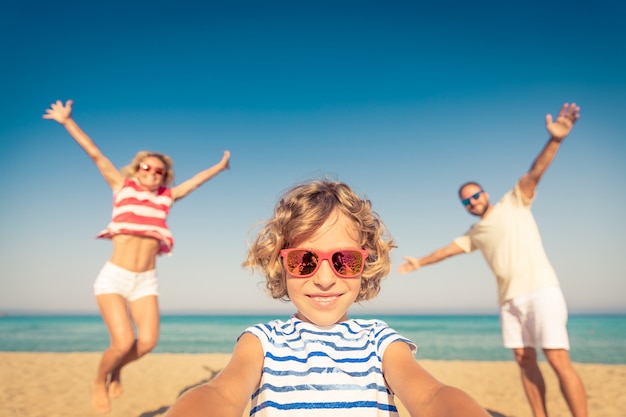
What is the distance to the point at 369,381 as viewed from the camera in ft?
5.97

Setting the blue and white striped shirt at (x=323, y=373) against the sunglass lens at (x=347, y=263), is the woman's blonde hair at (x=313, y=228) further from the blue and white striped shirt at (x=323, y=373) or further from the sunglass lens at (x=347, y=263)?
the blue and white striped shirt at (x=323, y=373)

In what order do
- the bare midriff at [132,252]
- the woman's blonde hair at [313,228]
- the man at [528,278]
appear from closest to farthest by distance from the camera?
the woman's blonde hair at [313,228] < the man at [528,278] < the bare midriff at [132,252]

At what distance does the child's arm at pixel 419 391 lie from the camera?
1378mm

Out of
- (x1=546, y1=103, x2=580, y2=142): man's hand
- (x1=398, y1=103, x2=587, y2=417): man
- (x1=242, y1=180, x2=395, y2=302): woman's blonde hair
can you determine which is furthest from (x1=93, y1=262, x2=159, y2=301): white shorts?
(x1=546, y1=103, x2=580, y2=142): man's hand

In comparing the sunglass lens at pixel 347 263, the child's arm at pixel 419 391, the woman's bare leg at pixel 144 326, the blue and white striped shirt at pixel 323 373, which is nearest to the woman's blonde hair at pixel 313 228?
the sunglass lens at pixel 347 263

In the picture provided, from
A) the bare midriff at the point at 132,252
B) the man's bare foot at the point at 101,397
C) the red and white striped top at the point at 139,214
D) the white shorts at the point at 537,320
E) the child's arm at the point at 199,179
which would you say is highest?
the child's arm at the point at 199,179

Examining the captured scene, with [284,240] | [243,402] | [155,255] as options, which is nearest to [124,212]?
[155,255]

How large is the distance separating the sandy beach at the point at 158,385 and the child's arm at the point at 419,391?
4924 mm

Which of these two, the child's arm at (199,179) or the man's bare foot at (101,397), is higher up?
the child's arm at (199,179)

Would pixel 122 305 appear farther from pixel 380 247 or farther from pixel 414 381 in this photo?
pixel 414 381

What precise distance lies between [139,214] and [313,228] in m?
3.85

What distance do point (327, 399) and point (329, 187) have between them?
3.35 feet

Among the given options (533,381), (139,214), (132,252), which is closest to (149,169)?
(139,214)

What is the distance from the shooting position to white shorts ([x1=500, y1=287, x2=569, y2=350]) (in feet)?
15.3
